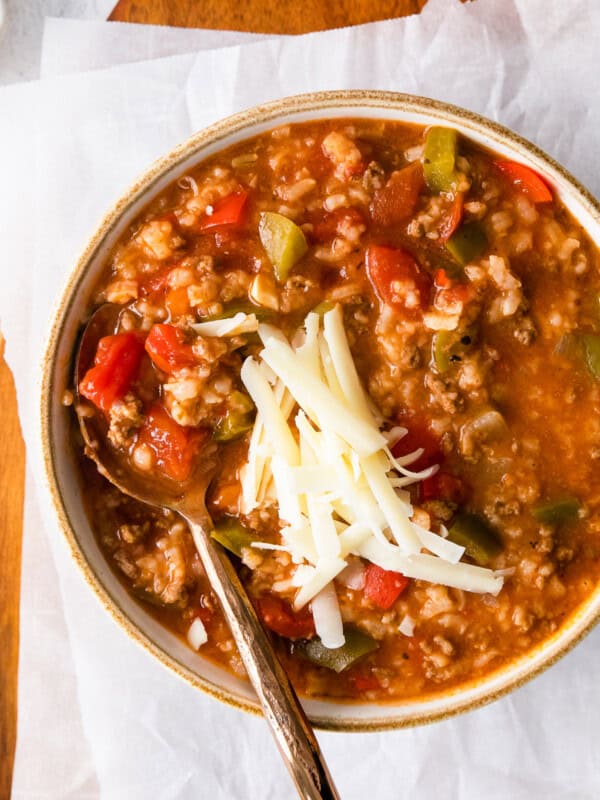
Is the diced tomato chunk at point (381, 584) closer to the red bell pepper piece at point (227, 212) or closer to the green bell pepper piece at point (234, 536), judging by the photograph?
the green bell pepper piece at point (234, 536)

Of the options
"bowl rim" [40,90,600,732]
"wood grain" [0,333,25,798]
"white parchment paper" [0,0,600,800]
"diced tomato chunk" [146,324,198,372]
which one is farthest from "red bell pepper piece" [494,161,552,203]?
"wood grain" [0,333,25,798]

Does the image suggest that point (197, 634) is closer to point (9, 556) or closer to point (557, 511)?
point (9, 556)

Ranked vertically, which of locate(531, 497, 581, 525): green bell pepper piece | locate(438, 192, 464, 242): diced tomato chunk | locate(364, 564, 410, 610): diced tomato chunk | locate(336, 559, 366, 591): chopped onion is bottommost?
locate(531, 497, 581, 525): green bell pepper piece

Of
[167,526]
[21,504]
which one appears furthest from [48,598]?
[167,526]

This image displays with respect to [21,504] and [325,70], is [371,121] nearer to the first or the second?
[325,70]

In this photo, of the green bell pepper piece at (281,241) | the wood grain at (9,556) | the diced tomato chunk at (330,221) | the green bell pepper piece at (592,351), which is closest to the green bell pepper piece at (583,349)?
the green bell pepper piece at (592,351)

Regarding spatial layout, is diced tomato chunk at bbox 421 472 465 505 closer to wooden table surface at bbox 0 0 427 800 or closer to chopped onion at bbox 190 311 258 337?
→ chopped onion at bbox 190 311 258 337
